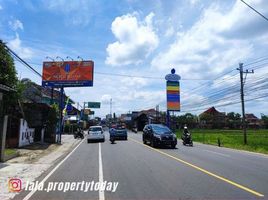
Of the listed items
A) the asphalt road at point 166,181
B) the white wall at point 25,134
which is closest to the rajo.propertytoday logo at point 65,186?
the asphalt road at point 166,181

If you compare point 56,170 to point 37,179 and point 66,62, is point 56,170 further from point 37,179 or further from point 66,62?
point 66,62

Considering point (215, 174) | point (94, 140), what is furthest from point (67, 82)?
point (215, 174)

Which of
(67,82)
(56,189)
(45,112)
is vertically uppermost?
(67,82)

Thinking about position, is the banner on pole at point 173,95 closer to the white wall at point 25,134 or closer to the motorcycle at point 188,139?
the motorcycle at point 188,139

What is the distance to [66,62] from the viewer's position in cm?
4903

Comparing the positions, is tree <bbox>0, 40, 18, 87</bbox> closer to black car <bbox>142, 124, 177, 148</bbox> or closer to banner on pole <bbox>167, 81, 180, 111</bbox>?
black car <bbox>142, 124, 177, 148</bbox>

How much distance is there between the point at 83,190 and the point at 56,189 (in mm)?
841

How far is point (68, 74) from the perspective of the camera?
159 ft

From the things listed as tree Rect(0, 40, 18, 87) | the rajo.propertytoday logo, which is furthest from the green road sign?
the rajo.propertytoday logo

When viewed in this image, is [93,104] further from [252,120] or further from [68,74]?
[252,120]

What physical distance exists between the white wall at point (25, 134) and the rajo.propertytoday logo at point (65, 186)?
54.2ft

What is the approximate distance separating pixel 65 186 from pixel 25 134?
19.8 m

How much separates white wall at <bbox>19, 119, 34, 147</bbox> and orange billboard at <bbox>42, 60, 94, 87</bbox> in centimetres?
1568

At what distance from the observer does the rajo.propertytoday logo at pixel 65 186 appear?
10.8 metres
